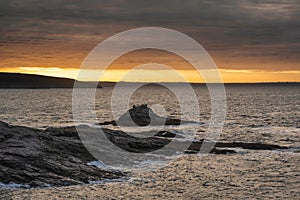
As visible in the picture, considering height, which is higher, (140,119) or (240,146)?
(240,146)

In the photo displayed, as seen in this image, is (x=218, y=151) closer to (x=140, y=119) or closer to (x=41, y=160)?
(x=41, y=160)

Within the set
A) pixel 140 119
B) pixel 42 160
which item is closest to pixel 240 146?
pixel 42 160

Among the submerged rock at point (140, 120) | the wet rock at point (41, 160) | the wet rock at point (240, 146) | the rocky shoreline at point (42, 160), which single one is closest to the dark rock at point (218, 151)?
the wet rock at point (240, 146)

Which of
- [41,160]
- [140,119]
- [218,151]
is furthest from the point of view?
[140,119]

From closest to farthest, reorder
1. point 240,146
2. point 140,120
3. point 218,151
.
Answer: point 218,151 → point 240,146 → point 140,120

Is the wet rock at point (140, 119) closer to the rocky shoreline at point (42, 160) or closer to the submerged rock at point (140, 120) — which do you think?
the submerged rock at point (140, 120)

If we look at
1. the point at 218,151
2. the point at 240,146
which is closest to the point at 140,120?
the point at 240,146

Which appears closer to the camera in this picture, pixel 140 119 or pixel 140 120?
pixel 140 120

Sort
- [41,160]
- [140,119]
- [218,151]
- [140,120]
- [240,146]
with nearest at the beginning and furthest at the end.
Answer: [41,160] → [218,151] → [240,146] → [140,120] → [140,119]

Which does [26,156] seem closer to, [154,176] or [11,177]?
[11,177]

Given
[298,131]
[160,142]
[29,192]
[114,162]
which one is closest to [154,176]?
[114,162]

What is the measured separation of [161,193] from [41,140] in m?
11.9

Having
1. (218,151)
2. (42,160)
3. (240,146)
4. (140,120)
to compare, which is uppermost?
(42,160)

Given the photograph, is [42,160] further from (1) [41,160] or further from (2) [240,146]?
(2) [240,146]
